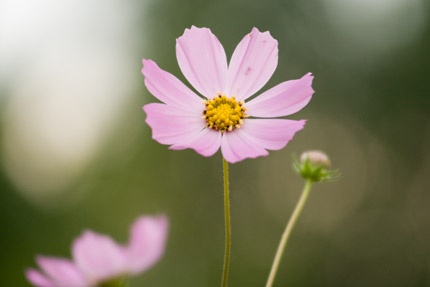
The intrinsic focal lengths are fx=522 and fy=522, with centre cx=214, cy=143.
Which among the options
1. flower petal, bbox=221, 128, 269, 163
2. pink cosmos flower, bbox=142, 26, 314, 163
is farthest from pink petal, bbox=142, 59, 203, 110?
flower petal, bbox=221, 128, 269, 163

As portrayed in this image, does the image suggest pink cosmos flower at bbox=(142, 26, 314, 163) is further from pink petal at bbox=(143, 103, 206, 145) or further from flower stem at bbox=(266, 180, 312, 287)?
flower stem at bbox=(266, 180, 312, 287)

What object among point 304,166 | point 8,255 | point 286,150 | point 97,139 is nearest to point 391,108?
point 286,150

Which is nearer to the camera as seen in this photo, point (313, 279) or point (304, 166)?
point (304, 166)

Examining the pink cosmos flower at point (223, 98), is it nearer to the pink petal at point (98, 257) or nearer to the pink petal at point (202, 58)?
the pink petal at point (202, 58)

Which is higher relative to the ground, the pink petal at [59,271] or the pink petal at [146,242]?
the pink petal at [146,242]

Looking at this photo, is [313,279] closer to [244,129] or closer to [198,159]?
[198,159]

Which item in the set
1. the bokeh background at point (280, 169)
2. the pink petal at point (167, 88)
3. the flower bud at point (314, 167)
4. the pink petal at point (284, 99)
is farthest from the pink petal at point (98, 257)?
the bokeh background at point (280, 169)
